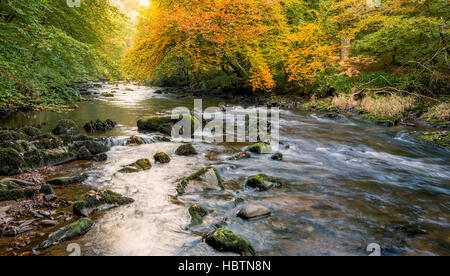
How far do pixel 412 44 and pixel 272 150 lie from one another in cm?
1352

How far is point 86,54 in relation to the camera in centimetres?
559

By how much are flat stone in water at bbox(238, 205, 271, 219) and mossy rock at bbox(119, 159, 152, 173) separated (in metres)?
3.15

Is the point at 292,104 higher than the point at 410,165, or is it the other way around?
→ the point at 292,104

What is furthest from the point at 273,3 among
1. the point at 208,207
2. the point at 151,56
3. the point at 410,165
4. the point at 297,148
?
the point at 208,207

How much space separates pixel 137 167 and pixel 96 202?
82.7 inches

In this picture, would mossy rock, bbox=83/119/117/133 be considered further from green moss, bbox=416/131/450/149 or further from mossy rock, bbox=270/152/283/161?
green moss, bbox=416/131/450/149

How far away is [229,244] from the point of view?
333 centimetres

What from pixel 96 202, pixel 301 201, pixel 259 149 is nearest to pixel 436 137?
pixel 259 149

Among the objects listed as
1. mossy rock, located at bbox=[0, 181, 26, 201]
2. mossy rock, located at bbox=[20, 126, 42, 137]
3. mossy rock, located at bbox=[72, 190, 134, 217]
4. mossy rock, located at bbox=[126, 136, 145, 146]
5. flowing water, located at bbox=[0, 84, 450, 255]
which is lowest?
flowing water, located at bbox=[0, 84, 450, 255]

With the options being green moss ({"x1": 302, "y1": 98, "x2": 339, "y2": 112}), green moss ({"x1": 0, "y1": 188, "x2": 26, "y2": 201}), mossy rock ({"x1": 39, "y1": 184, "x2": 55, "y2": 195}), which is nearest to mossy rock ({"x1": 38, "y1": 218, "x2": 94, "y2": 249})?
mossy rock ({"x1": 39, "y1": 184, "x2": 55, "y2": 195})

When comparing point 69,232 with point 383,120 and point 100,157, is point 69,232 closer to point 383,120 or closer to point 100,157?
point 100,157

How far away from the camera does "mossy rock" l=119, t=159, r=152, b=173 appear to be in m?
6.05

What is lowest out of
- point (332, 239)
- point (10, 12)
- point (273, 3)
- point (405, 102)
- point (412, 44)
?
point (332, 239)

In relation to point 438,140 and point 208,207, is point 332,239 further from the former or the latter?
point 438,140
